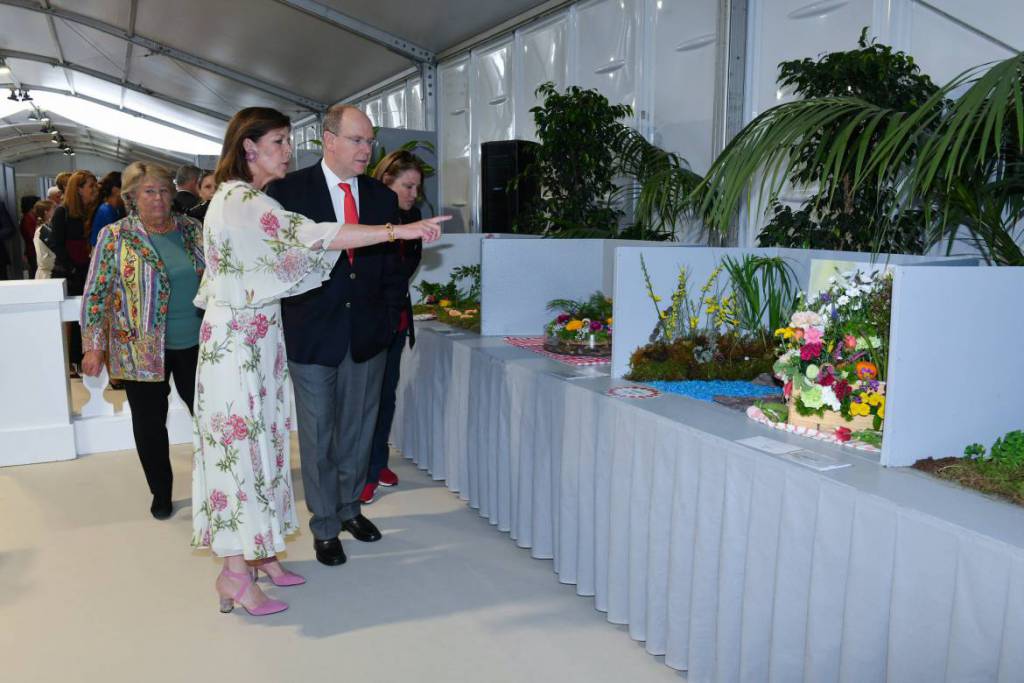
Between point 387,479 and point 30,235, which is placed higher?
point 30,235

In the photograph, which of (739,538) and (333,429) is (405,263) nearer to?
(333,429)

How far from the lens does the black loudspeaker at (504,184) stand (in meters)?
6.25

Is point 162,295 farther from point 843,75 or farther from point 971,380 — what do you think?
point 843,75

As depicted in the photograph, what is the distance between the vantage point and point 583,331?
10.0 ft

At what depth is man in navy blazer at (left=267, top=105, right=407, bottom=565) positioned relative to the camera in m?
2.50

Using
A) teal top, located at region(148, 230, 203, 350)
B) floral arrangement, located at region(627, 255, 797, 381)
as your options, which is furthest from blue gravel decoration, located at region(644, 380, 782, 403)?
teal top, located at region(148, 230, 203, 350)

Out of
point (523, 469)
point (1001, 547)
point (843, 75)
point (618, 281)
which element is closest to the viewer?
point (1001, 547)

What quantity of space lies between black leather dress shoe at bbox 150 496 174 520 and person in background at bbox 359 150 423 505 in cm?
78

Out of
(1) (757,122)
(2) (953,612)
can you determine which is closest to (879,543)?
(2) (953,612)

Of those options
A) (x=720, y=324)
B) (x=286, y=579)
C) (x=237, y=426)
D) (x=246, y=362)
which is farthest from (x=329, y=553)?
(x=720, y=324)

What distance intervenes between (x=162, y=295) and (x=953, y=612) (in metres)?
2.67

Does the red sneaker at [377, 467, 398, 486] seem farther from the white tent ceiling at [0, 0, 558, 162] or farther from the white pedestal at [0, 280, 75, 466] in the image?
the white tent ceiling at [0, 0, 558, 162]

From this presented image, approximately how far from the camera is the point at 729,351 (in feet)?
8.95

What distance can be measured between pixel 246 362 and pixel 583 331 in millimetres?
1327
